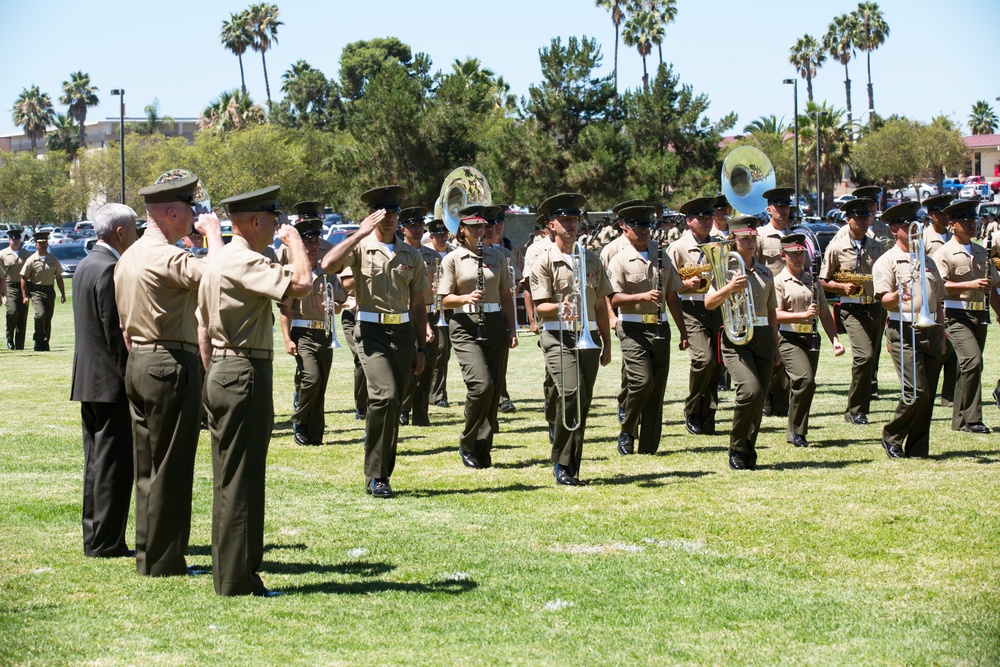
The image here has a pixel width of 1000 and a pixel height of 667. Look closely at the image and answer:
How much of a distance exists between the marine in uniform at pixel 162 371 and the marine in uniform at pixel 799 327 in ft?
19.7

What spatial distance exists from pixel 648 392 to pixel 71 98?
11844 cm

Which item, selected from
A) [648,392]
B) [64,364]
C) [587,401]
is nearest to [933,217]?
[648,392]

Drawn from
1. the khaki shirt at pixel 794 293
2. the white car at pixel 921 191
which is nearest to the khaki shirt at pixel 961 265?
the khaki shirt at pixel 794 293

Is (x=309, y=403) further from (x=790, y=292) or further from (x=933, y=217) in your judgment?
(x=933, y=217)

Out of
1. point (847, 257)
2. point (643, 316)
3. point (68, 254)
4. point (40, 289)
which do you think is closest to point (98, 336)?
point (643, 316)

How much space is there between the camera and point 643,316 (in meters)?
11.0

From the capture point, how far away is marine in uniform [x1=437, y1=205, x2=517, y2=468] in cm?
1061

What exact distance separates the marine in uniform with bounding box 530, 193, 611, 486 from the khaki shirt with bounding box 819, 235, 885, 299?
4.16m

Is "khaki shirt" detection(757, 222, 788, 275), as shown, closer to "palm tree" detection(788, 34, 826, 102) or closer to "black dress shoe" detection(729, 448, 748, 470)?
"black dress shoe" detection(729, 448, 748, 470)

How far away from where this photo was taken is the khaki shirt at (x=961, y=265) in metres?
11.7

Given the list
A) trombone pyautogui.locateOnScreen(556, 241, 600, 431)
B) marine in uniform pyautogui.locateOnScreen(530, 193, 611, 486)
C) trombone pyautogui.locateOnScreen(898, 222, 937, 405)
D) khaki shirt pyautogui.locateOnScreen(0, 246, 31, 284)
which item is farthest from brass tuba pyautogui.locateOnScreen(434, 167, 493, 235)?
khaki shirt pyautogui.locateOnScreen(0, 246, 31, 284)

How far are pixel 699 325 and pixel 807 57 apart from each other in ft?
292

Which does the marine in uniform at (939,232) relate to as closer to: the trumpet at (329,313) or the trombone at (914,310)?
the trombone at (914,310)

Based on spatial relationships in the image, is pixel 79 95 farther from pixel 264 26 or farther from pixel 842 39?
pixel 842 39
